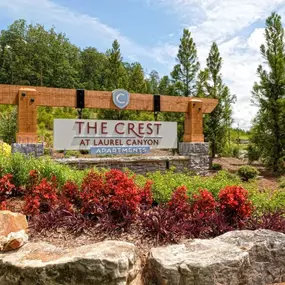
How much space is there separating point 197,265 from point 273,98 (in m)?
11.5

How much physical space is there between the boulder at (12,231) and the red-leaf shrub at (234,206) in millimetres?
2216

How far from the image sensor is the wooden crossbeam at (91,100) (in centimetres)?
768

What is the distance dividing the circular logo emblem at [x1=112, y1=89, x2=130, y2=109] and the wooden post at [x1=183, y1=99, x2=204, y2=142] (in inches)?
82.2

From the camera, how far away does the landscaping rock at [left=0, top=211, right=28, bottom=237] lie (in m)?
2.97

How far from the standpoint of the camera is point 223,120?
1358 cm

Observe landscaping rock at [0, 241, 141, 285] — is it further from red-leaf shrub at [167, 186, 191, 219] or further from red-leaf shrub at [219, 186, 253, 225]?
red-leaf shrub at [219, 186, 253, 225]

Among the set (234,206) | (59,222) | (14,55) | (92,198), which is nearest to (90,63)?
(14,55)

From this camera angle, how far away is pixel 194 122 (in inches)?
383

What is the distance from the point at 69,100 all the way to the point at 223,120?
24.9 ft

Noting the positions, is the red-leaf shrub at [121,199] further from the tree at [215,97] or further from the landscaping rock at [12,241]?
the tree at [215,97]

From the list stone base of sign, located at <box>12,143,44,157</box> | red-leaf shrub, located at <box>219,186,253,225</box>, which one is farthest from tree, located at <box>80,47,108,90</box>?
red-leaf shrub, located at <box>219,186,253,225</box>

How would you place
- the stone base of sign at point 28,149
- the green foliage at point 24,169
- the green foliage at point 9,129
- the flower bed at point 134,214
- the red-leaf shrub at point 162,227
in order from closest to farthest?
the red-leaf shrub at point 162,227 < the flower bed at point 134,214 < the green foliage at point 24,169 < the stone base of sign at point 28,149 < the green foliage at point 9,129

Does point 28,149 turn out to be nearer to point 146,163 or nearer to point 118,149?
point 118,149

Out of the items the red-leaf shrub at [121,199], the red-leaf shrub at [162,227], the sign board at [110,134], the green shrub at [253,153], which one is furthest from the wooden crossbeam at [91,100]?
the red-leaf shrub at [162,227]
